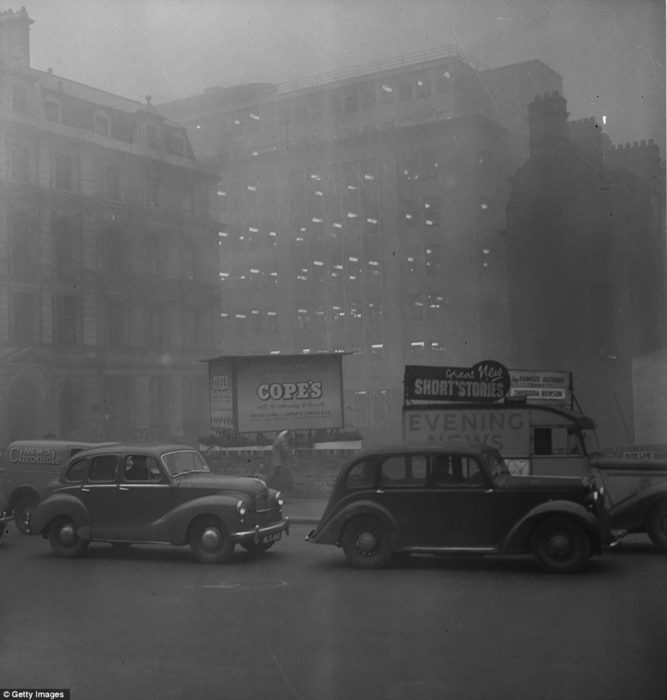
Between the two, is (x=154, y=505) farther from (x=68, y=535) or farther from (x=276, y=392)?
(x=276, y=392)

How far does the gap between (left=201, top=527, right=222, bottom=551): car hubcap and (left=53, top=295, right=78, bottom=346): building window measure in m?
2.06

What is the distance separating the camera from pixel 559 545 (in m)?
5.92

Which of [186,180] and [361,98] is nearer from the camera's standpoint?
[361,98]

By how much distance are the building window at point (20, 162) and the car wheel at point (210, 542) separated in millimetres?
3412

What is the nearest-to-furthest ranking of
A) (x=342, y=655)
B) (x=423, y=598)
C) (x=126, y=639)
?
1. (x=342, y=655)
2. (x=126, y=639)
3. (x=423, y=598)

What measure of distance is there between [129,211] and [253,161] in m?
1.26

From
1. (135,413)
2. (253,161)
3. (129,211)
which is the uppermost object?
(253,161)

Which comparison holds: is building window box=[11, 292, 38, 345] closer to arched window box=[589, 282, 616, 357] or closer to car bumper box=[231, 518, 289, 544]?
car bumper box=[231, 518, 289, 544]

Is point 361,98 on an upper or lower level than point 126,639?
upper

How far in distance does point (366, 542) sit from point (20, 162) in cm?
446

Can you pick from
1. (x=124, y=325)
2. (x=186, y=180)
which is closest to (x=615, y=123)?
(x=186, y=180)

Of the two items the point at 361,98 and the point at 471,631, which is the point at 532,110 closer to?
the point at 361,98

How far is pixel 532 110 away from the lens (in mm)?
6766

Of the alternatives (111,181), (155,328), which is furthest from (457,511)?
(111,181)
